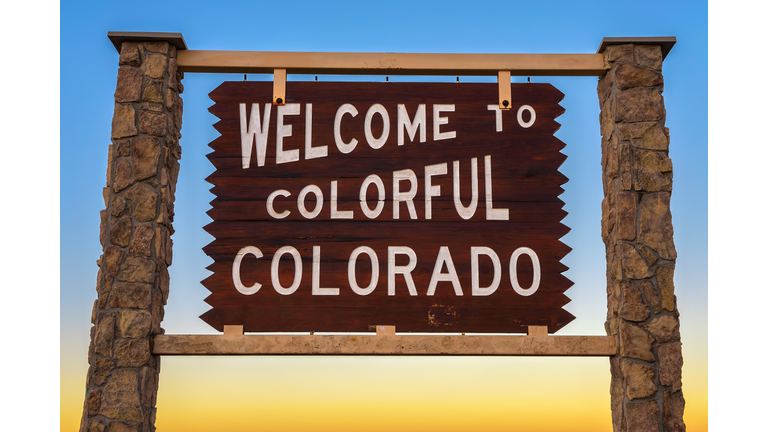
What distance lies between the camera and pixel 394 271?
5664mm

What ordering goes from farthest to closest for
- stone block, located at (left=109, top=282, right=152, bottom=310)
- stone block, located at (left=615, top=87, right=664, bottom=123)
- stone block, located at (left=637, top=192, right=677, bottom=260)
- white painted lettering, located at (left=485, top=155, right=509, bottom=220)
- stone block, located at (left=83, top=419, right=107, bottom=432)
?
white painted lettering, located at (left=485, top=155, right=509, bottom=220)
stone block, located at (left=615, top=87, right=664, bottom=123)
stone block, located at (left=637, top=192, right=677, bottom=260)
stone block, located at (left=109, top=282, right=152, bottom=310)
stone block, located at (left=83, top=419, right=107, bottom=432)

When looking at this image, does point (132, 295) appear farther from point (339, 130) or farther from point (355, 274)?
point (339, 130)

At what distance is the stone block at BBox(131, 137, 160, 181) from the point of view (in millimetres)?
5512

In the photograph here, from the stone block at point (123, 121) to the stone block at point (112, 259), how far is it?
1.07 meters

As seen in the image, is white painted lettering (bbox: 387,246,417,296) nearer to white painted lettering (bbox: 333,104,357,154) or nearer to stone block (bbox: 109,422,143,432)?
white painted lettering (bbox: 333,104,357,154)

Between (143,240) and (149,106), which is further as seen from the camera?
(149,106)

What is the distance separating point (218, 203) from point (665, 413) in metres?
4.51

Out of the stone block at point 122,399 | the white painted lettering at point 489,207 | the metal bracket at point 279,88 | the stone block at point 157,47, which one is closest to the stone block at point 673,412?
the white painted lettering at point 489,207

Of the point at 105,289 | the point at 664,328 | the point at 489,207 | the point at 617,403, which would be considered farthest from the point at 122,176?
the point at 664,328

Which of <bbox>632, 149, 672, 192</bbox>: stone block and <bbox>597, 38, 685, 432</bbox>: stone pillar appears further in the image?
<bbox>632, 149, 672, 192</bbox>: stone block

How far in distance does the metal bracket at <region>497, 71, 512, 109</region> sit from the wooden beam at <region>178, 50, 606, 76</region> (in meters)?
0.06

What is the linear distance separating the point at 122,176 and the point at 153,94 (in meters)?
0.83

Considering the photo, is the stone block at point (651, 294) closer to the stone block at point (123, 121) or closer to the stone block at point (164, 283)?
the stone block at point (164, 283)

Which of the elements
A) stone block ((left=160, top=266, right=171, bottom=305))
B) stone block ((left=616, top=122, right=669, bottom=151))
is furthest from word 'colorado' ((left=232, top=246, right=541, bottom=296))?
stone block ((left=616, top=122, right=669, bottom=151))
